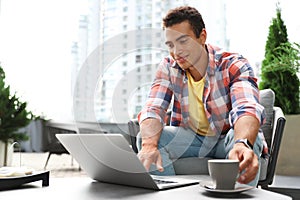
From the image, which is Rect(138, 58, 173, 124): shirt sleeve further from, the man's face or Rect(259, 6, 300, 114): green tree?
Rect(259, 6, 300, 114): green tree

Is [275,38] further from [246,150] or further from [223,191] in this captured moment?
[223,191]

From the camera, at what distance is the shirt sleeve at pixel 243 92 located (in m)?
1.33

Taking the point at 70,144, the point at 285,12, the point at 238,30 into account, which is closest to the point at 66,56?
the point at 238,30

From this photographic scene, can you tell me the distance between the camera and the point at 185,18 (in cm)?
155

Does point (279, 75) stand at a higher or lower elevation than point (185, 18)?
lower

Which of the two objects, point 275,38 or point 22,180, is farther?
point 275,38

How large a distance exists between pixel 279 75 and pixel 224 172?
6.46 feet

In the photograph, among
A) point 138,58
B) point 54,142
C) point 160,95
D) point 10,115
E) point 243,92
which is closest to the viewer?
point 243,92

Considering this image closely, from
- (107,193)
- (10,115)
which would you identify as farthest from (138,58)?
(10,115)

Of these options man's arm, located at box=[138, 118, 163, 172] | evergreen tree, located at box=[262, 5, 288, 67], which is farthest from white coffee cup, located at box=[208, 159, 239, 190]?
evergreen tree, located at box=[262, 5, 288, 67]

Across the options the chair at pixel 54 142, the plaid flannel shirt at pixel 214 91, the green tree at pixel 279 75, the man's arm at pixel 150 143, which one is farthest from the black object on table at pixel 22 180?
the chair at pixel 54 142

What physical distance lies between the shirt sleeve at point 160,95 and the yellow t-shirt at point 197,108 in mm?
89

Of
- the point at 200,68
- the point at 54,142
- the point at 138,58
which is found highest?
the point at 138,58

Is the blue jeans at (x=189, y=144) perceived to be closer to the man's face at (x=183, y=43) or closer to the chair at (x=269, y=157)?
the chair at (x=269, y=157)
